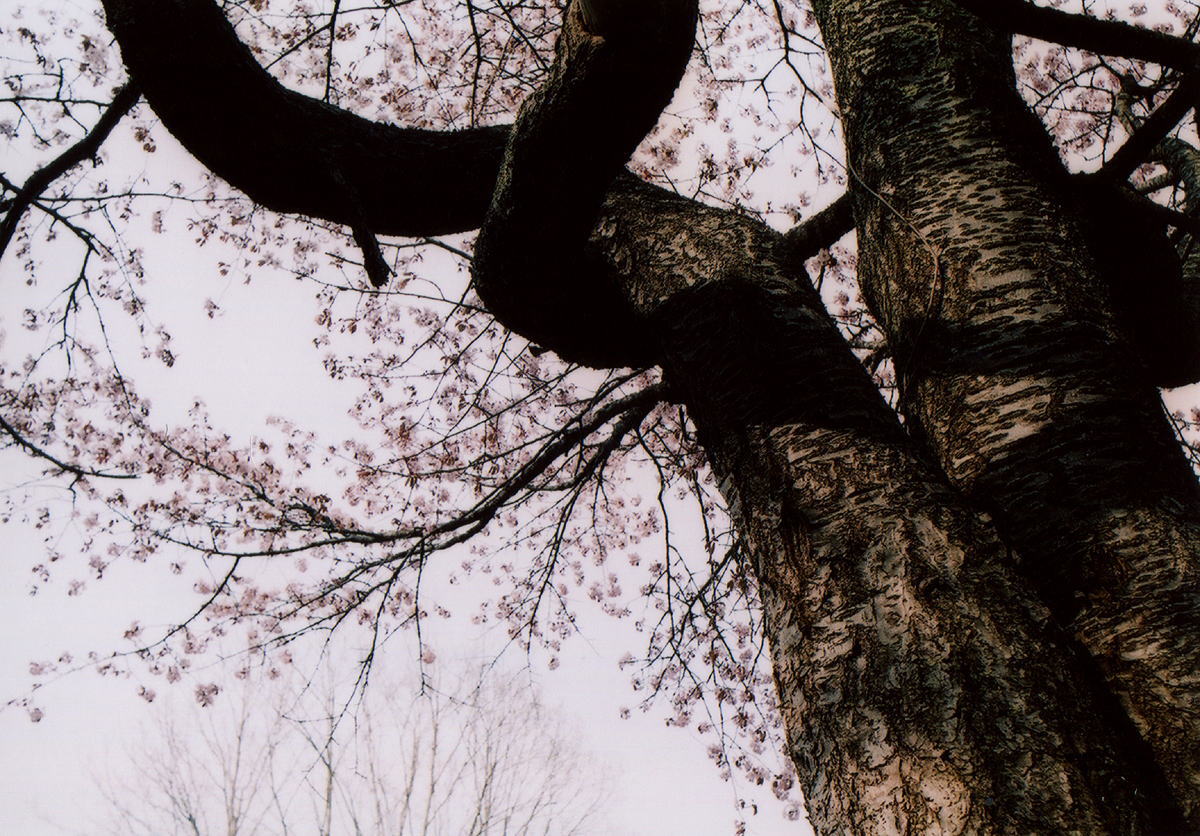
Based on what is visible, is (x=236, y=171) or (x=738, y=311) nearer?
(x=738, y=311)

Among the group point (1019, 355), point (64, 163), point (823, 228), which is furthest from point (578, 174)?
point (64, 163)

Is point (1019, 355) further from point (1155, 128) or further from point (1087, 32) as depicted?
point (1155, 128)

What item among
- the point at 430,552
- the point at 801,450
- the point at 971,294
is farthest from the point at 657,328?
the point at 430,552

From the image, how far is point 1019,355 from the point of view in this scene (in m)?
1.43

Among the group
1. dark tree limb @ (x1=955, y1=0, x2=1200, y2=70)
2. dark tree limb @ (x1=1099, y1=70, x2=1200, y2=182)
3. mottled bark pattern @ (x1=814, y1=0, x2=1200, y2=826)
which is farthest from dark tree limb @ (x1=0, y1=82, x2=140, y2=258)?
dark tree limb @ (x1=1099, y1=70, x2=1200, y2=182)

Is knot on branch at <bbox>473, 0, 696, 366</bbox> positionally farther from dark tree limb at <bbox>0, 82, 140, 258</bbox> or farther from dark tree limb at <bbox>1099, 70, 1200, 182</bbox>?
dark tree limb at <bbox>0, 82, 140, 258</bbox>

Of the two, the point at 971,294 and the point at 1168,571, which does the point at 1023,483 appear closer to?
the point at 1168,571

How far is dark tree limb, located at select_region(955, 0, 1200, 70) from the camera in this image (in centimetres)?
140

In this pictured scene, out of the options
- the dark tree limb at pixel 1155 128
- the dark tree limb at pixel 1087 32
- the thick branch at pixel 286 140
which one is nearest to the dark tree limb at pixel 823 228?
the dark tree limb at pixel 1155 128

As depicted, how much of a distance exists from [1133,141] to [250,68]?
2.42 meters

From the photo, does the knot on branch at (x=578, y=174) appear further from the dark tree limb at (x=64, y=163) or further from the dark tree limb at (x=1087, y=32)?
the dark tree limb at (x=64, y=163)

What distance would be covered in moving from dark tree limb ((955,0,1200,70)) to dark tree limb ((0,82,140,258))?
9.18 feet

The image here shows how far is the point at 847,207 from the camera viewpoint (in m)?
2.52

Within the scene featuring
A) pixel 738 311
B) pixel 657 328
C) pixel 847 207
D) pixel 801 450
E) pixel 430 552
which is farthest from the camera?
pixel 430 552
